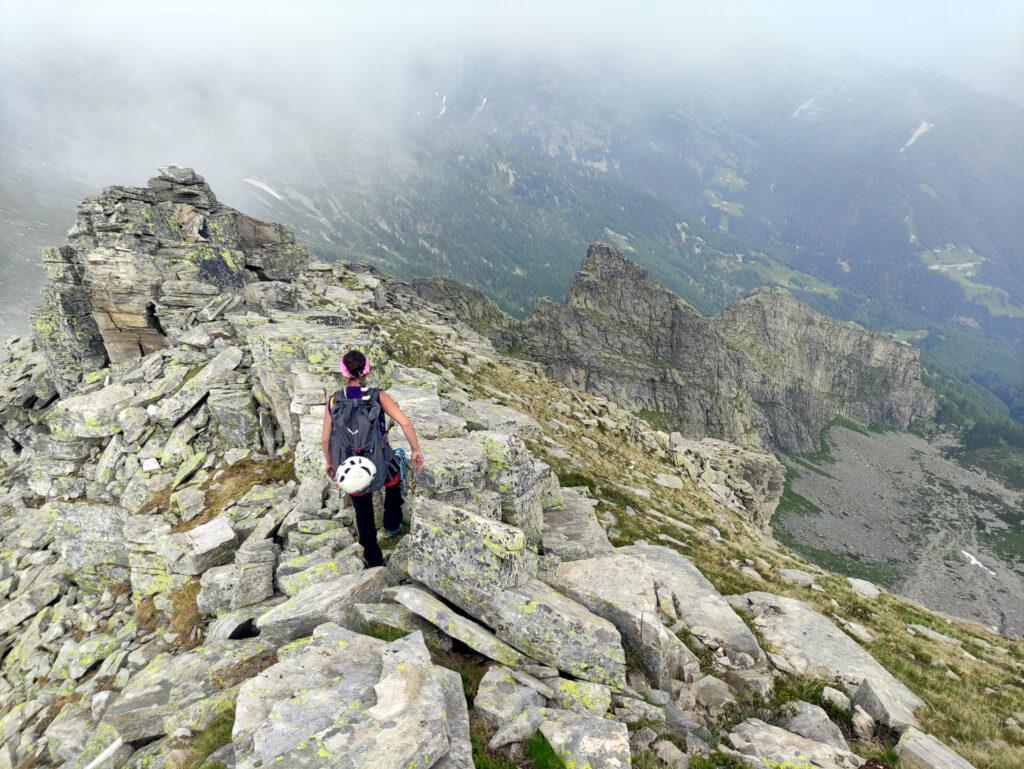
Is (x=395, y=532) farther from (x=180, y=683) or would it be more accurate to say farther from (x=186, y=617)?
(x=186, y=617)

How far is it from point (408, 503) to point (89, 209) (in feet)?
159

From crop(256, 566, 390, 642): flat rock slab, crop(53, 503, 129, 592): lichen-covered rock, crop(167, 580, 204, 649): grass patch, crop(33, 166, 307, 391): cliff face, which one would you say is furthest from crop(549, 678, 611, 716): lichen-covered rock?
crop(33, 166, 307, 391): cliff face

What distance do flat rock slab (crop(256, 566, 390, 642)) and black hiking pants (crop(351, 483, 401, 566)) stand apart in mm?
835

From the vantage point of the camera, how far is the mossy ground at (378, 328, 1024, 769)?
1271 centimetres

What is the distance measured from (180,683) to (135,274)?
124 feet

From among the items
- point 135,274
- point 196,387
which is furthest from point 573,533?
point 135,274

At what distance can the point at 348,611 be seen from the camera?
10.2m

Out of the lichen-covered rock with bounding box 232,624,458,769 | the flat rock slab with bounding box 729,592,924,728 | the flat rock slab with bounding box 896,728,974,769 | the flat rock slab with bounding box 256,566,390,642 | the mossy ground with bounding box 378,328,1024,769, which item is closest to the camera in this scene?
the lichen-covered rock with bounding box 232,624,458,769

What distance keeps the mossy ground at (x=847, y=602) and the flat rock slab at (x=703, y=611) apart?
1.97 metres

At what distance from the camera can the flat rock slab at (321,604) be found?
33.2ft

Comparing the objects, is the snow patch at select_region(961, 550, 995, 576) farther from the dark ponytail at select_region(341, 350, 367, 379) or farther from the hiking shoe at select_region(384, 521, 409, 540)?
the dark ponytail at select_region(341, 350, 367, 379)

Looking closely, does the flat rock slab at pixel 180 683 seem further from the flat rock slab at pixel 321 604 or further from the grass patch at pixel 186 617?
the grass patch at pixel 186 617

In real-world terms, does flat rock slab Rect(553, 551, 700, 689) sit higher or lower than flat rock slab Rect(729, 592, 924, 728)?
higher

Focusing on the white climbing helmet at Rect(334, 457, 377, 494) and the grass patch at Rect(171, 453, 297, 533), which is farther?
the grass patch at Rect(171, 453, 297, 533)
